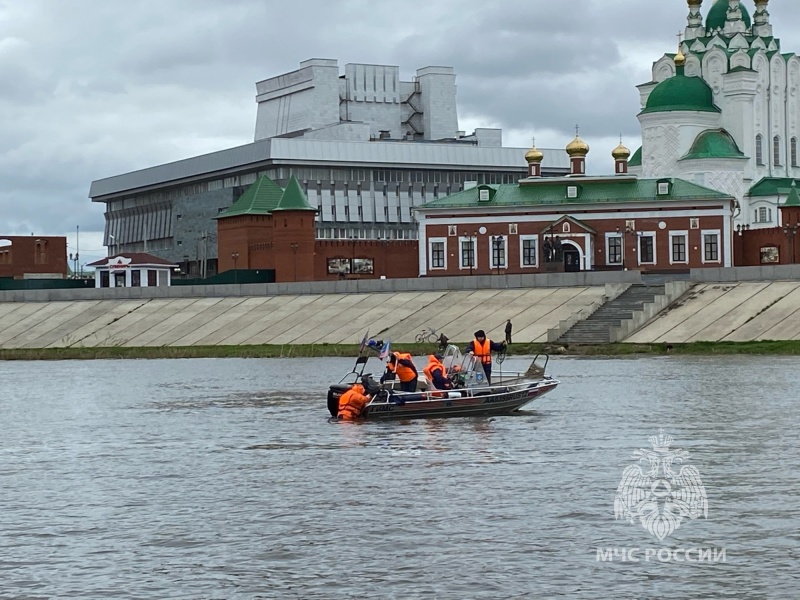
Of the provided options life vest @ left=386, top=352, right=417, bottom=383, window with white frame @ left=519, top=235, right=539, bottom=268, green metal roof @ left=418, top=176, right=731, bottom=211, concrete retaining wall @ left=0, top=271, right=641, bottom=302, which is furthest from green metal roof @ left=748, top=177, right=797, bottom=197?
life vest @ left=386, top=352, right=417, bottom=383

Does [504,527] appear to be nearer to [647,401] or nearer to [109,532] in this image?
[109,532]

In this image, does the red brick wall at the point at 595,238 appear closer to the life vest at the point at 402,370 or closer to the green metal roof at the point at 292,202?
the green metal roof at the point at 292,202

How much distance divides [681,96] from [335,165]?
164ft

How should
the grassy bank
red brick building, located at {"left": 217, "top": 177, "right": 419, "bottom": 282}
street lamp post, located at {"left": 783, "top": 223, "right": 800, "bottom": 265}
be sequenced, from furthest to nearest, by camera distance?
red brick building, located at {"left": 217, "top": 177, "right": 419, "bottom": 282}
street lamp post, located at {"left": 783, "top": 223, "right": 800, "bottom": 265}
the grassy bank

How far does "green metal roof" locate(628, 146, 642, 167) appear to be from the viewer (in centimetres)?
12514

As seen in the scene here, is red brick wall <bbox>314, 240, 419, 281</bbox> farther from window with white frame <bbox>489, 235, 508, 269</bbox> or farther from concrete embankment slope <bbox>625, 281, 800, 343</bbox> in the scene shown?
concrete embankment slope <bbox>625, 281, 800, 343</bbox>

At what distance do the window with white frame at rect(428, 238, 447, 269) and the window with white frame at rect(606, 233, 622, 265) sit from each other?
1258cm

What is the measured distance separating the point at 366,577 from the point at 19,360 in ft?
231

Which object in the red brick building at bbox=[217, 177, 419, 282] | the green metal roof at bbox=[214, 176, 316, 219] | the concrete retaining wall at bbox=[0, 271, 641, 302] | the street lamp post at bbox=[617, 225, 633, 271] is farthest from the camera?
the green metal roof at bbox=[214, 176, 316, 219]

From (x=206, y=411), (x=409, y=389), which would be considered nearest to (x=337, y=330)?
(x=206, y=411)

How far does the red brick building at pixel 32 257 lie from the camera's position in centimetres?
13362

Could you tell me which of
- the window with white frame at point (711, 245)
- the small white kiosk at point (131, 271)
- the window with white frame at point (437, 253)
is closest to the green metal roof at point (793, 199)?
the window with white frame at point (711, 245)

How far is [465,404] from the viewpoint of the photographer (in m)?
40.6

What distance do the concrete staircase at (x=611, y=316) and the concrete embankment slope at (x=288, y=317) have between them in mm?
1507
